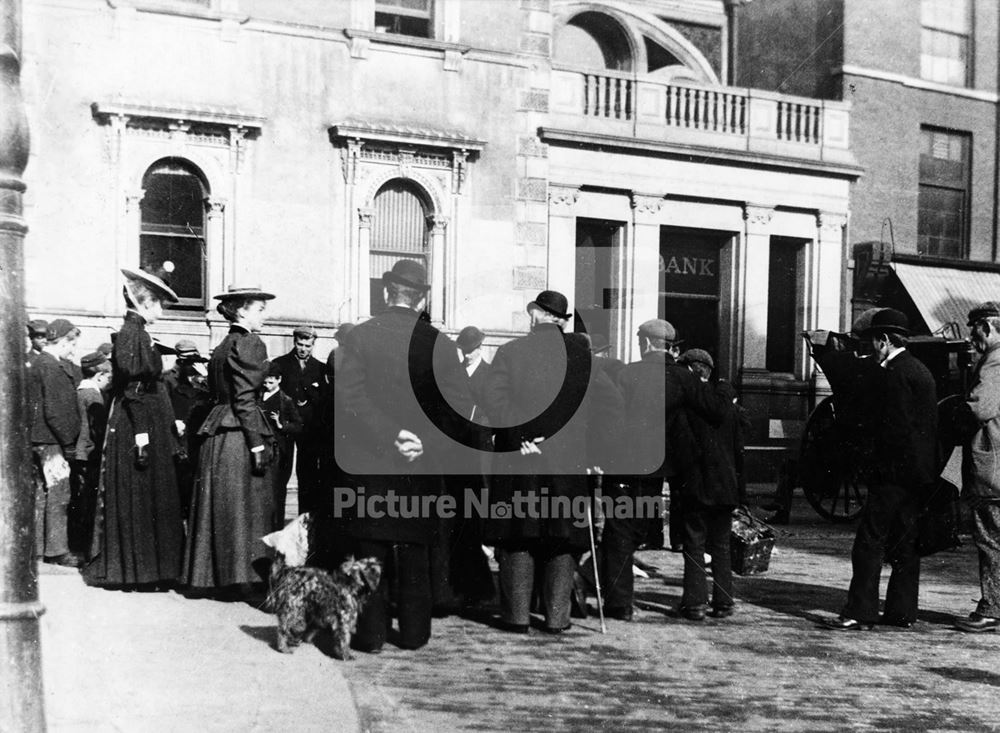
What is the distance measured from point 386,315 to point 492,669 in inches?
83.5

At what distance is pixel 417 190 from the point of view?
15.8 m

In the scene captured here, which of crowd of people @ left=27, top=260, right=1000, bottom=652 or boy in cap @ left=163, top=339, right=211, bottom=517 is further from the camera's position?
boy in cap @ left=163, top=339, right=211, bottom=517

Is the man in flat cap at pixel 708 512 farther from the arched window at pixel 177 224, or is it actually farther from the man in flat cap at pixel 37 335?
the arched window at pixel 177 224

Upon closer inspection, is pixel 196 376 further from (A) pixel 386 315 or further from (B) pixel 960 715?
(B) pixel 960 715

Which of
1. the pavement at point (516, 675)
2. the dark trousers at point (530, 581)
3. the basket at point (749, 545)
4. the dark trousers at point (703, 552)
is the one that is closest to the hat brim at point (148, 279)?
the pavement at point (516, 675)

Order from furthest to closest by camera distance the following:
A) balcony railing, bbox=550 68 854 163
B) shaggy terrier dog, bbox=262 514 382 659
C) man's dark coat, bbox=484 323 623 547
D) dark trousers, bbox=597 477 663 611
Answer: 1. balcony railing, bbox=550 68 854 163
2. dark trousers, bbox=597 477 663 611
3. man's dark coat, bbox=484 323 623 547
4. shaggy terrier dog, bbox=262 514 382 659

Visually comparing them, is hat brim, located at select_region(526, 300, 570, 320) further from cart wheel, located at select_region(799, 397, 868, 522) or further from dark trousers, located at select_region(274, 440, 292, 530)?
cart wheel, located at select_region(799, 397, 868, 522)

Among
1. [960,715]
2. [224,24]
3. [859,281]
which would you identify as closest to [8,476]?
[960,715]

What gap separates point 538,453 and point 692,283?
40.0 feet

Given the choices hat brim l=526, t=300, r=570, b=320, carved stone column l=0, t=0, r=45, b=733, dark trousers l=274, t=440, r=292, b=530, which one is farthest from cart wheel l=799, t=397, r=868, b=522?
carved stone column l=0, t=0, r=45, b=733

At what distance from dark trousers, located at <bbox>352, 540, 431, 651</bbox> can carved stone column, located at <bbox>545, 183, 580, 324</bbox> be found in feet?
35.4

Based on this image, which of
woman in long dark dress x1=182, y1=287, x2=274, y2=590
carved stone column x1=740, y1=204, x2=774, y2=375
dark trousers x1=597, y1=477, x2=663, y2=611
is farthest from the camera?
carved stone column x1=740, y1=204, x2=774, y2=375

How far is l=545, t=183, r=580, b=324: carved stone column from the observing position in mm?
16719

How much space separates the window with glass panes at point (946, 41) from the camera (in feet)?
63.6
